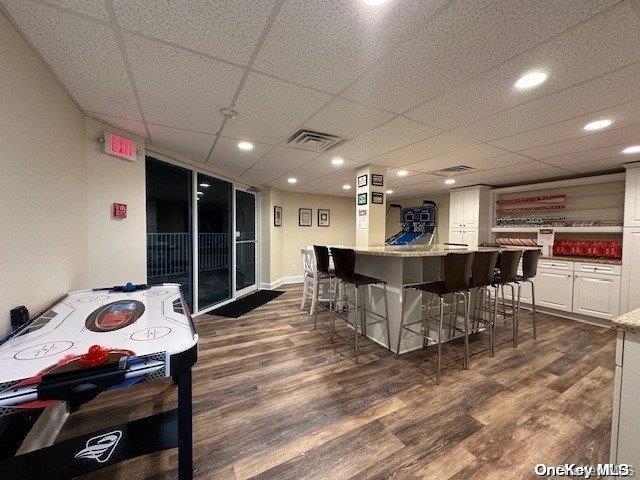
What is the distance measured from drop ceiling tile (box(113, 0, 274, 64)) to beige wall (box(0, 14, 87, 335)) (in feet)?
2.14

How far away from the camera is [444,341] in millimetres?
3119

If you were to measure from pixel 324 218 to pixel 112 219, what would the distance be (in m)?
5.14

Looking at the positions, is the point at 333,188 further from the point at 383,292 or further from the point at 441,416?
the point at 441,416

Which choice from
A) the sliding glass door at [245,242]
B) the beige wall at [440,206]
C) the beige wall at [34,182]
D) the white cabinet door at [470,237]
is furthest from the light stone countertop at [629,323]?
the beige wall at [440,206]

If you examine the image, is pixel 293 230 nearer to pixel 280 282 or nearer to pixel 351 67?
pixel 280 282

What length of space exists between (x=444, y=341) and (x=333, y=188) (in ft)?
12.8

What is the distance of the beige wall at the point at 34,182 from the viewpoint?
1.29 meters

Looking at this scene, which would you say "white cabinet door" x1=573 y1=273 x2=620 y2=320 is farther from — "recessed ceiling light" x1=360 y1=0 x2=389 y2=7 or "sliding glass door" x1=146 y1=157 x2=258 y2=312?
"sliding glass door" x1=146 y1=157 x2=258 y2=312

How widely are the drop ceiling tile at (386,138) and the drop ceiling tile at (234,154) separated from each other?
941 mm

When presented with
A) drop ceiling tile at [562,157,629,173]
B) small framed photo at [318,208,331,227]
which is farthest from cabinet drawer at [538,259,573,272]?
small framed photo at [318,208,331,227]

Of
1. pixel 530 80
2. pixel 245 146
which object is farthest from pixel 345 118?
pixel 245 146

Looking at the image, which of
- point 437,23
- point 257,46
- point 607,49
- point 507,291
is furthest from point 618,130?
point 257,46

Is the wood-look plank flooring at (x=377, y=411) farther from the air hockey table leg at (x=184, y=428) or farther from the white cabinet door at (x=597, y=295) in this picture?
the white cabinet door at (x=597, y=295)

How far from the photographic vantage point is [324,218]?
7.18 m
